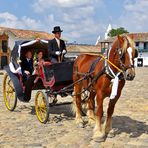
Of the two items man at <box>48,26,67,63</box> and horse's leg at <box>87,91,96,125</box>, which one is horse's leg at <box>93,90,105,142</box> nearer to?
horse's leg at <box>87,91,96,125</box>

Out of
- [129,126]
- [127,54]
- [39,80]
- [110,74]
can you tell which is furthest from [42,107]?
[127,54]

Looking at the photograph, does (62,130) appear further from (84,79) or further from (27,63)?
(27,63)

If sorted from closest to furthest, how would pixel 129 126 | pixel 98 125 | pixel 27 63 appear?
pixel 98 125 < pixel 129 126 < pixel 27 63

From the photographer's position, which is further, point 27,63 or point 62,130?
point 27,63

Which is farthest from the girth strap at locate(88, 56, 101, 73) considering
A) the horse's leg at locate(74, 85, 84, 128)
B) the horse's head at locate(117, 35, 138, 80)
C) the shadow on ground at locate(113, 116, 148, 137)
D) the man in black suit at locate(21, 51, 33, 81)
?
the man in black suit at locate(21, 51, 33, 81)

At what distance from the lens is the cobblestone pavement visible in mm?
7352

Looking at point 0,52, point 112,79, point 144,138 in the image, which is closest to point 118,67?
point 112,79

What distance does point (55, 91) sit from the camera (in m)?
9.77

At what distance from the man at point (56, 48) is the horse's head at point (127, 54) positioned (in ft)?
10.3

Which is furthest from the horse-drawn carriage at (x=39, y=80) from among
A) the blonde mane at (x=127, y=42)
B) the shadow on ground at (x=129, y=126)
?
the blonde mane at (x=127, y=42)

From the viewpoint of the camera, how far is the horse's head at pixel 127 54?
7016 mm

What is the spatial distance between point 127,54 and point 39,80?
3.84 m

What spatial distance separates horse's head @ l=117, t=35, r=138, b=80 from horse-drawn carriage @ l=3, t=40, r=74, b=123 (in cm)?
253

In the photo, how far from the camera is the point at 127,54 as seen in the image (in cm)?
716
